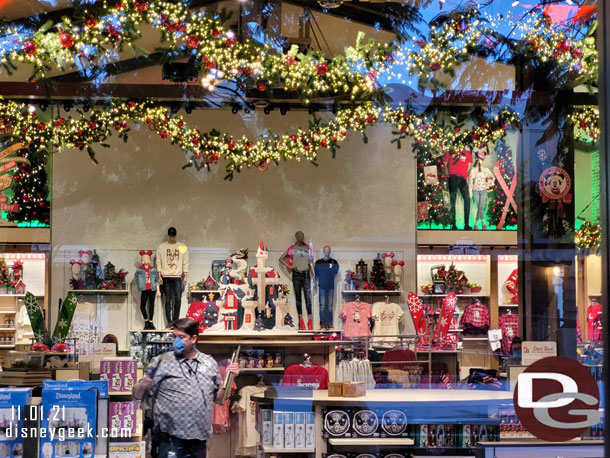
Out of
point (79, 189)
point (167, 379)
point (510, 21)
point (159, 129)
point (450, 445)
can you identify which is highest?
point (510, 21)

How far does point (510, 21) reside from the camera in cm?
474

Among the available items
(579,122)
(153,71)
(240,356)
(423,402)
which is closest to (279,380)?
(240,356)

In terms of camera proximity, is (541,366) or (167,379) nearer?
(541,366)

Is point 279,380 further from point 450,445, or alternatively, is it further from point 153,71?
point 153,71

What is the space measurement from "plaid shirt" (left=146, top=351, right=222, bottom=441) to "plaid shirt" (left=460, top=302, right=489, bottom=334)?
8.98 ft

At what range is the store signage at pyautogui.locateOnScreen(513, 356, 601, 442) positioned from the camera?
3.88 m

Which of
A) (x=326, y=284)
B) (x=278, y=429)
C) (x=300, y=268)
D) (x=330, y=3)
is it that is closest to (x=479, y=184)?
(x=326, y=284)

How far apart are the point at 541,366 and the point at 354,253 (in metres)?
1.91

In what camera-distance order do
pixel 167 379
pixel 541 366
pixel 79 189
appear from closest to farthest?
pixel 541 366
pixel 167 379
pixel 79 189

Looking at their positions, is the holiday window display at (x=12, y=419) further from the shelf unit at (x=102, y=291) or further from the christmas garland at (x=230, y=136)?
the christmas garland at (x=230, y=136)

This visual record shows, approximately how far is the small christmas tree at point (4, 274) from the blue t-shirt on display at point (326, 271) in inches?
85.4

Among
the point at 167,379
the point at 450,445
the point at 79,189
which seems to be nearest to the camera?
the point at 167,379

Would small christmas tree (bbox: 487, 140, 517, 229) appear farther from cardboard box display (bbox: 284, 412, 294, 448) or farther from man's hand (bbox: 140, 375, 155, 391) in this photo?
man's hand (bbox: 140, 375, 155, 391)

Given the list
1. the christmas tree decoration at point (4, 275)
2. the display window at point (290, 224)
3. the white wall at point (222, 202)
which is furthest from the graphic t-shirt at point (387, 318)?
the christmas tree decoration at point (4, 275)
